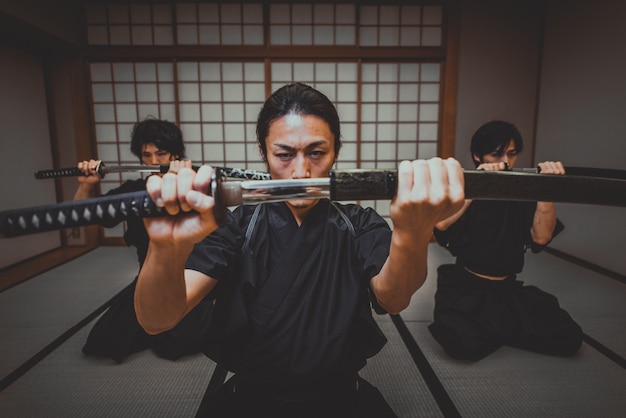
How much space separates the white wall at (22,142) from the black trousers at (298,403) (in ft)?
13.6

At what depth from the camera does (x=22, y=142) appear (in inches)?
167

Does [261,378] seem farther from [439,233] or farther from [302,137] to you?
[439,233]

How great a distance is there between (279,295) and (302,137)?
21.1 inches

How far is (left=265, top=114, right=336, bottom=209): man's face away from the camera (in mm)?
1175

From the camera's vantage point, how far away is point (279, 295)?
1145 mm

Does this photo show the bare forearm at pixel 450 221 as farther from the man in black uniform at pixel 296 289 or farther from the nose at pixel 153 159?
the nose at pixel 153 159

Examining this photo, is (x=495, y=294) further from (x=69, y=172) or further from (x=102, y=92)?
(x=102, y=92)

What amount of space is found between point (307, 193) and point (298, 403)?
826 mm

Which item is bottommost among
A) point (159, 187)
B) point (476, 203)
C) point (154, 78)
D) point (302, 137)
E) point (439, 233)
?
point (439, 233)

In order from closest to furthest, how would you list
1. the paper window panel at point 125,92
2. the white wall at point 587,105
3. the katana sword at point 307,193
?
the katana sword at point 307,193 < the white wall at point 587,105 < the paper window panel at point 125,92

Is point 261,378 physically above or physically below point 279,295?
below

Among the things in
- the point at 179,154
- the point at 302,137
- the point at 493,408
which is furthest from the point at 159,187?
the point at 179,154

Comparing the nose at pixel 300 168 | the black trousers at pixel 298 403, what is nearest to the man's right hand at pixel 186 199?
the nose at pixel 300 168

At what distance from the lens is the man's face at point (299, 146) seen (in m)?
1.17
